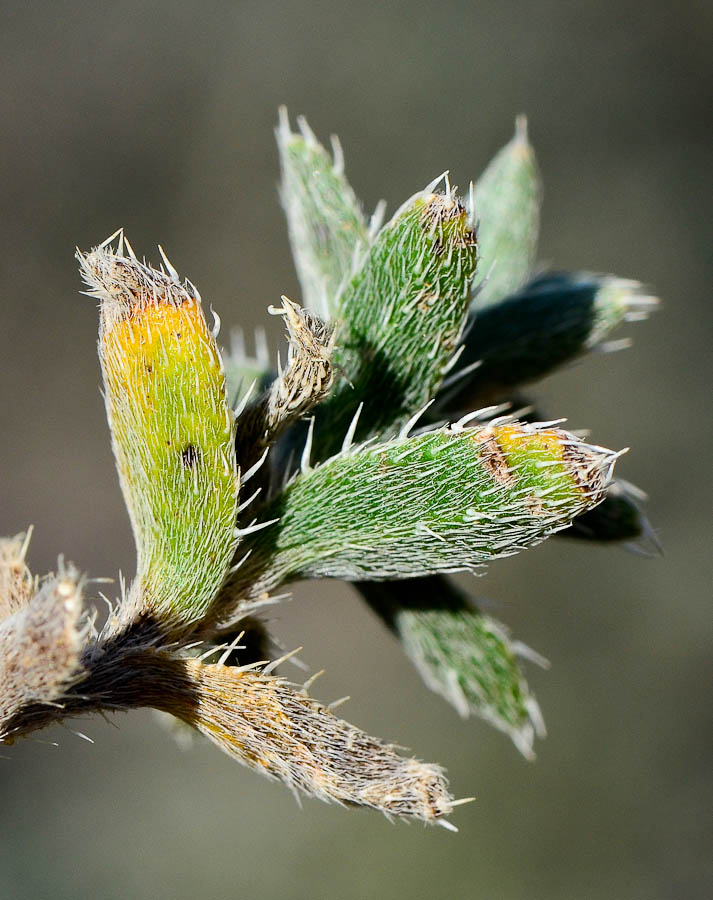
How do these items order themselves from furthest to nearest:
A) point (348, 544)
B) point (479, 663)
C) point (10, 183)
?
point (10, 183) < point (479, 663) < point (348, 544)

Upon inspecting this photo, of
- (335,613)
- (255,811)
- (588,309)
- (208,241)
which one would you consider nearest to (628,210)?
(208,241)

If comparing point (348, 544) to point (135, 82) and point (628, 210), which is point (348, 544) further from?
point (135, 82)

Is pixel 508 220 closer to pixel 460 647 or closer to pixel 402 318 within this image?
pixel 402 318

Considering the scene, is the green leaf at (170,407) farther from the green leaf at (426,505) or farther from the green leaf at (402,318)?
the green leaf at (402,318)

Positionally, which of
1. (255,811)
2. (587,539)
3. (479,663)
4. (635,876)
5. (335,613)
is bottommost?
(635,876)

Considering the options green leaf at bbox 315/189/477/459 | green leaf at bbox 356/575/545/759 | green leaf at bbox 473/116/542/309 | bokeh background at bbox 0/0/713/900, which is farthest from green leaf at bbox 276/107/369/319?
bokeh background at bbox 0/0/713/900

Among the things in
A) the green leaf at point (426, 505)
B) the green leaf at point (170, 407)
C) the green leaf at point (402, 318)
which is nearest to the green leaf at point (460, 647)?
the green leaf at point (426, 505)

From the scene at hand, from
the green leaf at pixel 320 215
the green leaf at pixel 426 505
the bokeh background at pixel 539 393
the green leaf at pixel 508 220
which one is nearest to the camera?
the green leaf at pixel 426 505

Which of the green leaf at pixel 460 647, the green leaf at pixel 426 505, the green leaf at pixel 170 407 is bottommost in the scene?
the green leaf at pixel 460 647
